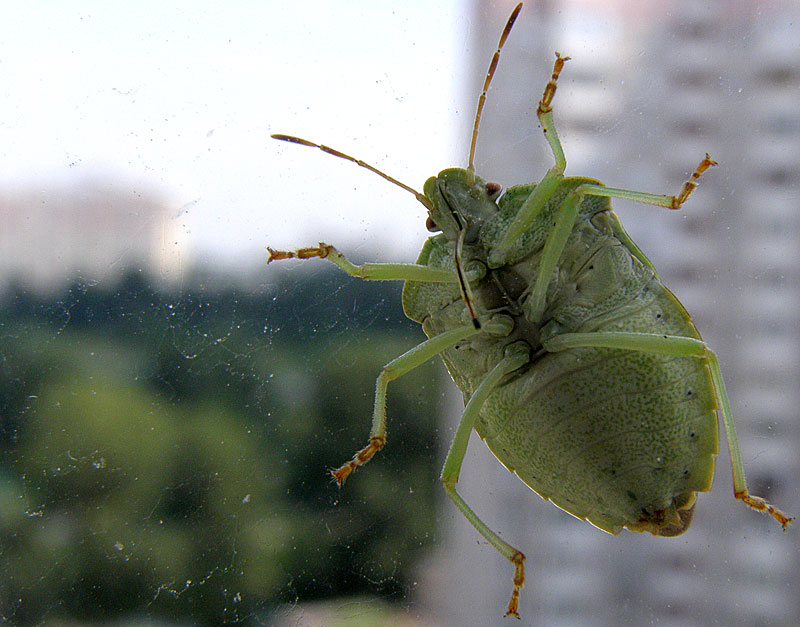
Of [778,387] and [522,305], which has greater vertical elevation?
[522,305]

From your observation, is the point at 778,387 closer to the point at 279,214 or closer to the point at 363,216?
the point at 363,216

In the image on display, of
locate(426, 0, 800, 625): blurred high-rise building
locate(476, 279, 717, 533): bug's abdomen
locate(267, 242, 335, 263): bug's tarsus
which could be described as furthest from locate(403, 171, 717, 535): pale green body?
locate(426, 0, 800, 625): blurred high-rise building

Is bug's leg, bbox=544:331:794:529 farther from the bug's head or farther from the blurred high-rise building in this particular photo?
the blurred high-rise building

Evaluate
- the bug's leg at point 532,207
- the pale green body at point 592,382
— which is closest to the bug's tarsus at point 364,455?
the pale green body at point 592,382

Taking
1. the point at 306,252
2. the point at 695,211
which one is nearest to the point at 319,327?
the point at 306,252

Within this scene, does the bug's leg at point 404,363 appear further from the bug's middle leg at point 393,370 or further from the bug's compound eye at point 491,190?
the bug's compound eye at point 491,190

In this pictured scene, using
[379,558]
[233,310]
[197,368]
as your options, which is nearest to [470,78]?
[233,310]
